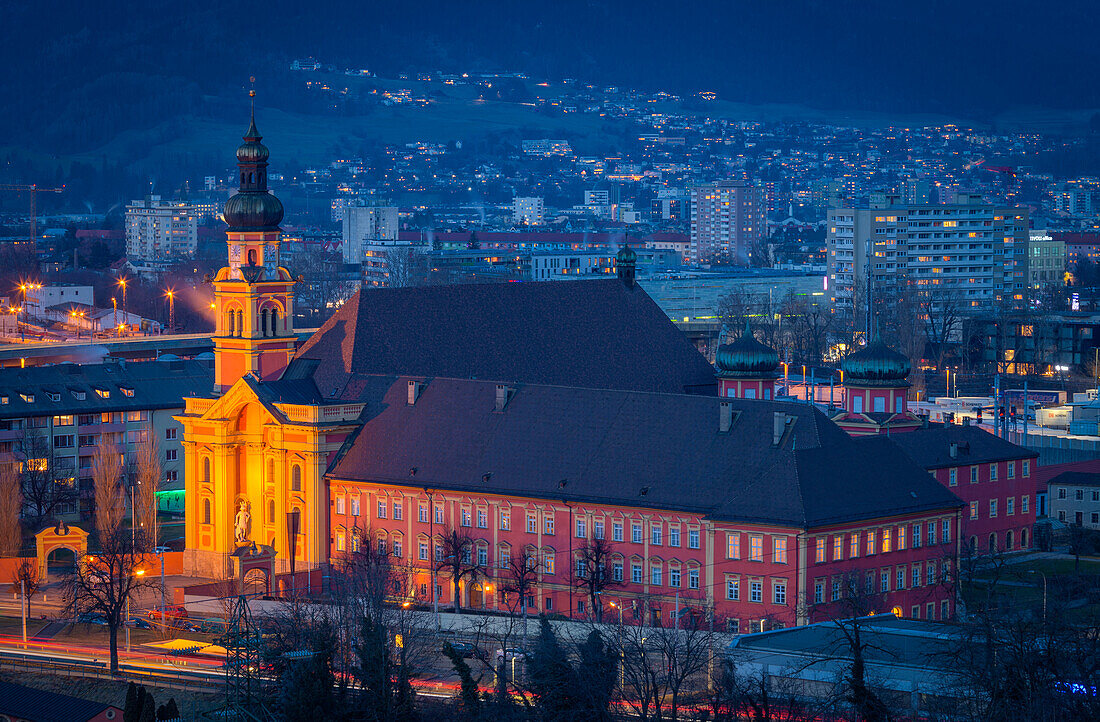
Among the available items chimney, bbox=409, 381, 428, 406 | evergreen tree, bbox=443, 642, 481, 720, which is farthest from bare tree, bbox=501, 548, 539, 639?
evergreen tree, bbox=443, 642, 481, 720

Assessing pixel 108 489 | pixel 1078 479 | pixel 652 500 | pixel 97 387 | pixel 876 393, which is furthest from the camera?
pixel 97 387

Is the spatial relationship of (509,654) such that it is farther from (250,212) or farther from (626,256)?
(626,256)

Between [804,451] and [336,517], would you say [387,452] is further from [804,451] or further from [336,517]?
[804,451]

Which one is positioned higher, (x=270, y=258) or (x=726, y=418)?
(x=270, y=258)

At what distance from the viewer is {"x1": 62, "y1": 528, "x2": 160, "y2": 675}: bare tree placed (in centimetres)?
8288

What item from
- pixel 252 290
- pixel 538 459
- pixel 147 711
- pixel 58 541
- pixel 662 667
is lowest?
pixel 147 711

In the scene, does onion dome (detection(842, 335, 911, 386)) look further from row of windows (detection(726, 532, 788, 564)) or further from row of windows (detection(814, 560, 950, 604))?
row of windows (detection(726, 532, 788, 564))

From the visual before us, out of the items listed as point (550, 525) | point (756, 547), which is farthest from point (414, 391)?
point (756, 547)

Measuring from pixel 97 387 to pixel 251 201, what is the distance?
87.7ft

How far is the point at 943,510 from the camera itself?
89.0 meters

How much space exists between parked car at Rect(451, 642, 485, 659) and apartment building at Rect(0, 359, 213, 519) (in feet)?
139

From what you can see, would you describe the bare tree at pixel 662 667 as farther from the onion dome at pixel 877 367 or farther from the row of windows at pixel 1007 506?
the onion dome at pixel 877 367

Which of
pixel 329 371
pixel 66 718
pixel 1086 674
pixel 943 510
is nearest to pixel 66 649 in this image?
pixel 66 718

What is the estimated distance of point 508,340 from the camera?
10412 centimetres
